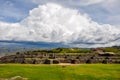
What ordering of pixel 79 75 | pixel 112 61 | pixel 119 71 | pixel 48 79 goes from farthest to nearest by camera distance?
pixel 112 61, pixel 119 71, pixel 79 75, pixel 48 79

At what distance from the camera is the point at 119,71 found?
8150 centimetres

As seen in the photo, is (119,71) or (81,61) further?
(81,61)

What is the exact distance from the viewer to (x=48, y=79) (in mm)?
70438

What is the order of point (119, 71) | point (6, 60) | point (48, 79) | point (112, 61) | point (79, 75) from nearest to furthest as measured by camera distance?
point (48, 79), point (79, 75), point (119, 71), point (112, 61), point (6, 60)

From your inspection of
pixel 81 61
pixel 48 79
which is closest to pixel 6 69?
pixel 48 79

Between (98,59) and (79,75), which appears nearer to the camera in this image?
(79,75)

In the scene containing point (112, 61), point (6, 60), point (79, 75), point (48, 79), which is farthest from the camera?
point (6, 60)

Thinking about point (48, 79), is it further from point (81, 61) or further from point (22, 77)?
point (81, 61)

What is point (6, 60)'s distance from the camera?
5266 inches

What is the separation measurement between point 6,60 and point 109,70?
63.5m

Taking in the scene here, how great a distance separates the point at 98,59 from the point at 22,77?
5736cm

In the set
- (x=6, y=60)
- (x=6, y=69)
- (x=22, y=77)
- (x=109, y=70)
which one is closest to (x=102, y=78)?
(x=109, y=70)

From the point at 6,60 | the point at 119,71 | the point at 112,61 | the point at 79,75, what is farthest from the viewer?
the point at 6,60

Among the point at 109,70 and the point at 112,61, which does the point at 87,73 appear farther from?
the point at 112,61
